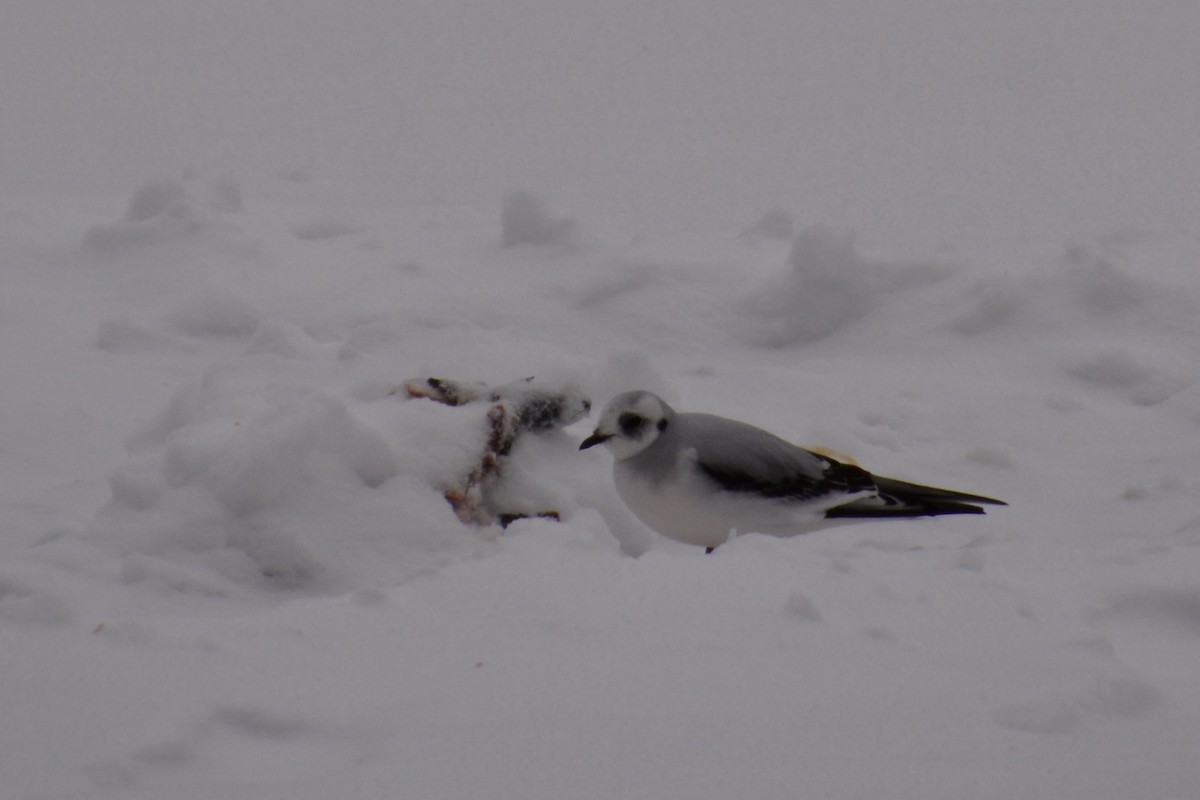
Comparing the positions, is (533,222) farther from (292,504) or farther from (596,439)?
(292,504)

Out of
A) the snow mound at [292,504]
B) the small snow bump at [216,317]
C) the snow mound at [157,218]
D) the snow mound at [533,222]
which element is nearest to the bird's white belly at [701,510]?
the snow mound at [292,504]

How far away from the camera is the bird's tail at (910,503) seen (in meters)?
3.79

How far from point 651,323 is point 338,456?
7.59ft

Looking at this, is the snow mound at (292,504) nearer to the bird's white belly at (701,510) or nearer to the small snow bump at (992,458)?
the bird's white belly at (701,510)

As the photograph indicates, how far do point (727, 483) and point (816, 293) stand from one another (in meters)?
2.10

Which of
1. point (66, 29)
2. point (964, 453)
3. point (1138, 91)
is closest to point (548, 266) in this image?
point (964, 453)

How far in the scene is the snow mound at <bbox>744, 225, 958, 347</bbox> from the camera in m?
5.52

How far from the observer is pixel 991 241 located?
6902 millimetres

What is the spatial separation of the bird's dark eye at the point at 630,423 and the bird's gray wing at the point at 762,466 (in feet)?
0.46

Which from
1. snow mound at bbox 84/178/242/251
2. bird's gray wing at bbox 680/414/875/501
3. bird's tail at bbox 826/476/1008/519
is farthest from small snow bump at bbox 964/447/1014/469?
snow mound at bbox 84/178/242/251

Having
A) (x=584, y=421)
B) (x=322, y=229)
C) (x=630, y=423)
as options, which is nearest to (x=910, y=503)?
(x=630, y=423)

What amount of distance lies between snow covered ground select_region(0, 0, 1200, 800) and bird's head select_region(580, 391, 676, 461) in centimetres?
22

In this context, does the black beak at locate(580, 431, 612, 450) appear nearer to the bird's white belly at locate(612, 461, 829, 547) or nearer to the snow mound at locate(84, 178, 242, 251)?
the bird's white belly at locate(612, 461, 829, 547)

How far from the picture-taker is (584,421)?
4.40 metres
